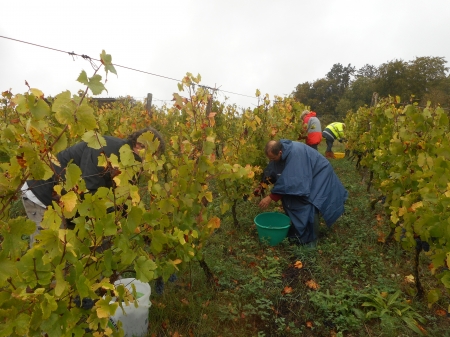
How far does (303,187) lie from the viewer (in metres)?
3.69

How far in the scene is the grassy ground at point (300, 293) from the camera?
8.24 feet

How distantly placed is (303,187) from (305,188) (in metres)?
0.03

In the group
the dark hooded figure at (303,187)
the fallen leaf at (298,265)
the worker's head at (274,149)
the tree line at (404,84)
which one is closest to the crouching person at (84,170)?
the worker's head at (274,149)

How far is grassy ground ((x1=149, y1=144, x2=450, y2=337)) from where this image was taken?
251 centimetres

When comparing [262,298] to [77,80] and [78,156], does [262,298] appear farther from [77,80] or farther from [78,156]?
[77,80]

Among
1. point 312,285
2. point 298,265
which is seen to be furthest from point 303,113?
point 312,285

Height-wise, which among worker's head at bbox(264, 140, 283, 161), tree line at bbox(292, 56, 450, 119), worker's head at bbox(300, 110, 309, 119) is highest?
tree line at bbox(292, 56, 450, 119)

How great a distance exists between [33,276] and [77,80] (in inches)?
26.5

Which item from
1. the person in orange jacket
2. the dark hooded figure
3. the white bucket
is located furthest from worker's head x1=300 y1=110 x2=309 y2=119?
the white bucket

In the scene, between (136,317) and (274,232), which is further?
(274,232)

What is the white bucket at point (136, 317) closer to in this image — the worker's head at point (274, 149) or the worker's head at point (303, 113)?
the worker's head at point (274, 149)

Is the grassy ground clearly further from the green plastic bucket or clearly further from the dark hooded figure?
the dark hooded figure

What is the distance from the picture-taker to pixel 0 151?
2.91 metres

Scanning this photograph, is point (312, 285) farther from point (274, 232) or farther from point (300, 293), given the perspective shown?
point (274, 232)
